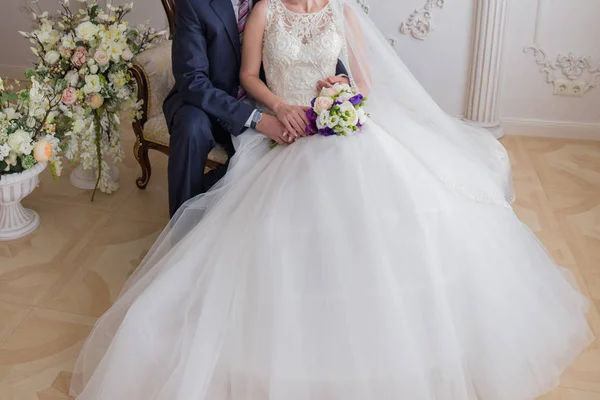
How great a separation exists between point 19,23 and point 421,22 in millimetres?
2714

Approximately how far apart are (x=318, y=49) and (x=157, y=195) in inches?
48.9

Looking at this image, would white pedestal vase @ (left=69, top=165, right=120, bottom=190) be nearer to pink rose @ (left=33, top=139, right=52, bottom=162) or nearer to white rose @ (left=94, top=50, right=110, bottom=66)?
pink rose @ (left=33, top=139, right=52, bottom=162)

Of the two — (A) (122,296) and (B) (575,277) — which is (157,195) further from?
(B) (575,277)

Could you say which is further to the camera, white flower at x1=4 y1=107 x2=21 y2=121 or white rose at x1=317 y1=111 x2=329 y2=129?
white flower at x1=4 y1=107 x2=21 y2=121

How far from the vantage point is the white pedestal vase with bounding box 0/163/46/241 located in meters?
2.87

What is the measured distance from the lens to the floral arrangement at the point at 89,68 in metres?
2.94

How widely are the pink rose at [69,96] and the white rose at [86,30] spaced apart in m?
0.23

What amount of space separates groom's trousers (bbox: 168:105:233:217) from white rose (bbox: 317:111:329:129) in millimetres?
536

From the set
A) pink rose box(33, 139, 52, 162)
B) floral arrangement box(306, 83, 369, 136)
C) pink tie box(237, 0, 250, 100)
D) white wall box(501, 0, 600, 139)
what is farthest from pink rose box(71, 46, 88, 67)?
white wall box(501, 0, 600, 139)

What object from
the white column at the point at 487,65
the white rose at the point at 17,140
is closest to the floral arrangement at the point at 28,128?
the white rose at the point at 17,140

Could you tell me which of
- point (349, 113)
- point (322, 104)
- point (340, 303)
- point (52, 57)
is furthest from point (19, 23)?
point (340, 303)

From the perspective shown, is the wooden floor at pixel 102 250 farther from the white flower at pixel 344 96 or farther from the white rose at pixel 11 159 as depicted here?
the white flower at pixel 344 96

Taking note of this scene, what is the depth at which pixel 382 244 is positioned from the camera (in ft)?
6.34

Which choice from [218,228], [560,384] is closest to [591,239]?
[560,384]
